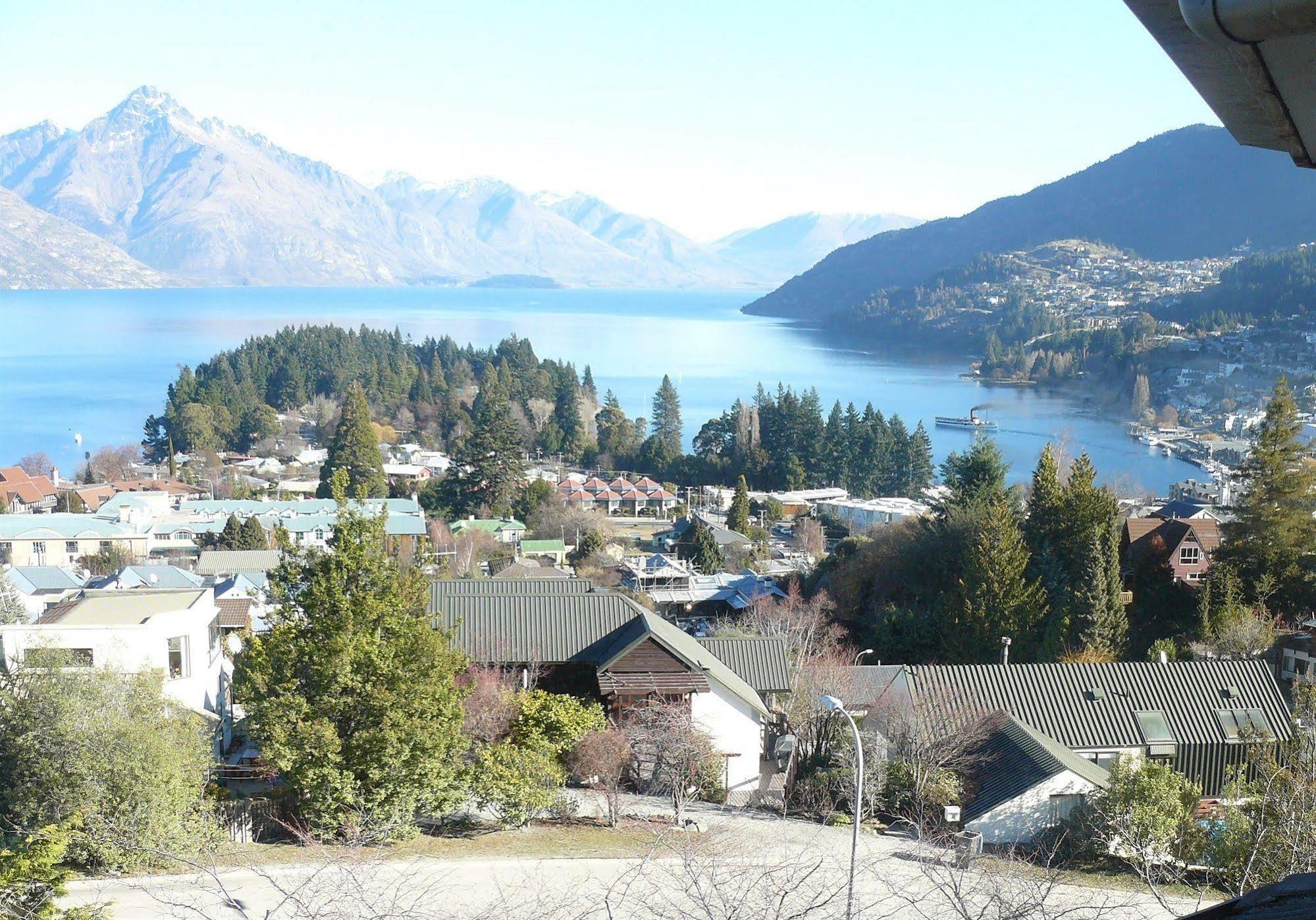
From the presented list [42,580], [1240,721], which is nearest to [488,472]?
[42,580]

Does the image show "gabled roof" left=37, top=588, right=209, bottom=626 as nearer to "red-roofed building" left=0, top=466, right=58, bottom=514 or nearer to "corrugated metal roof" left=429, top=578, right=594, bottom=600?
"corrugated metal roof" left=429, top=578, right=594, bottom=600

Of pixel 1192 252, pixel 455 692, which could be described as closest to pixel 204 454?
pixel 455 692

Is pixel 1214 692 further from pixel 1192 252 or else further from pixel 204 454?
pixel 1192 252

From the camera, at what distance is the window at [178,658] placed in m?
12.7

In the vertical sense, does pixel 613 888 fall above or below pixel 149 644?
below

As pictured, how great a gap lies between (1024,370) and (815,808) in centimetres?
8510

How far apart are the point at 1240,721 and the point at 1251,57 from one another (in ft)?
46.3

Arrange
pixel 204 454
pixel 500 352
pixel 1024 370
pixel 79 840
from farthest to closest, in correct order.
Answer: pixel 1024 370
pixel 500 352
pixel 204 454
pixel 79 840

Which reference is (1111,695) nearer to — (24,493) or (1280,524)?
(1280,524)

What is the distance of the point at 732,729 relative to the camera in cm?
1271

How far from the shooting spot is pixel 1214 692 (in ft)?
44.7

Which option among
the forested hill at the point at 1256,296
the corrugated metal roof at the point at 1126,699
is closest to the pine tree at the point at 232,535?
the corrugated metal roof at the point at 1126,699

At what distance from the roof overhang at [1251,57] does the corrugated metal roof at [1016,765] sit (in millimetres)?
10953

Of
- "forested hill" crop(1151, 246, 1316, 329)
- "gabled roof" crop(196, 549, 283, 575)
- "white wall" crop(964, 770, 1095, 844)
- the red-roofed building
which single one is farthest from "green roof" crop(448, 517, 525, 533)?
"forested hill" crop(1151, 246, 1316, 329)
